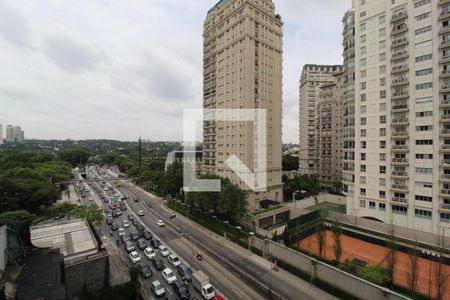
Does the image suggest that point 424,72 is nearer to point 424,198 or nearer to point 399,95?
point 399,95

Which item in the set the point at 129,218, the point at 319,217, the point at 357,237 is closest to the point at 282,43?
the point at 319,217

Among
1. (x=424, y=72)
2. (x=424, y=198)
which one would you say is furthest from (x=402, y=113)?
(x=424, y=198)

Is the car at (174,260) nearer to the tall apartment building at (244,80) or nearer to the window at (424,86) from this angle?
the tall apartment building at (244,80)

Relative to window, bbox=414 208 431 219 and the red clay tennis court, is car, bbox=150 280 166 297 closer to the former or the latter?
the red clay tennis court

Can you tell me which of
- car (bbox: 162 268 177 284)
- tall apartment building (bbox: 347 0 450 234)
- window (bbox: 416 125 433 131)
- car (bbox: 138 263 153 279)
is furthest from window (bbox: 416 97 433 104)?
car (bbox: 138 263 153 279)

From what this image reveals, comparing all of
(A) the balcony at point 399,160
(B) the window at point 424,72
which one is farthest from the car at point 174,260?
(B) the window at point 424,72

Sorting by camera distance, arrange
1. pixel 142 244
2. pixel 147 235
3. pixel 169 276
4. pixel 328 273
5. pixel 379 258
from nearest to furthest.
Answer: pixel 328 273, pixel 169 276, pixel 379 258, pixel 142 244, pixel 147 235

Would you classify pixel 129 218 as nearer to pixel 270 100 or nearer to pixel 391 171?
pixel 270 100
